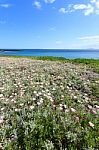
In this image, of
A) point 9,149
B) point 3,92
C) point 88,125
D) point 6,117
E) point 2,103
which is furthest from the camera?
point 3,92

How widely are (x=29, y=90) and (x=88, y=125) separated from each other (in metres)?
4.19

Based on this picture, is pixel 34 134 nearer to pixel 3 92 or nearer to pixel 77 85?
pixel 3 92

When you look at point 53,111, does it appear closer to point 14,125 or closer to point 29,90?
point 14,125

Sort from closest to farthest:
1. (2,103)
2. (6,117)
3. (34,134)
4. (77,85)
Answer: (34,134) < (6,117) < (2,103) < (77,85)

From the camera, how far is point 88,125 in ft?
21.0

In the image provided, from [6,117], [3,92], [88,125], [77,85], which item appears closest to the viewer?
[88,125]

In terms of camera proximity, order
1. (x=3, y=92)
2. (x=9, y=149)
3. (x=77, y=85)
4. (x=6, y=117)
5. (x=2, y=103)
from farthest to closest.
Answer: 1. (x=77, y=85)
2. (x=3, y=92)
3. (x=2, y=103)
4. (x=6, y=117)
5. (x=9, y=149)

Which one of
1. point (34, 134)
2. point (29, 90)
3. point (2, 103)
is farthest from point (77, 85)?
point (34, 134)

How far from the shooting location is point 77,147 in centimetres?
541

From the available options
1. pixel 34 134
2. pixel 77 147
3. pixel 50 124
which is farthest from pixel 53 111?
pixel 77 147

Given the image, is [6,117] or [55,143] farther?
[6,117]

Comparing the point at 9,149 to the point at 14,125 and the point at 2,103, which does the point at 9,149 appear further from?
the point at 2,103

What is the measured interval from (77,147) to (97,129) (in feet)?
3.02

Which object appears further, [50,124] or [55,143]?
[50,124]
